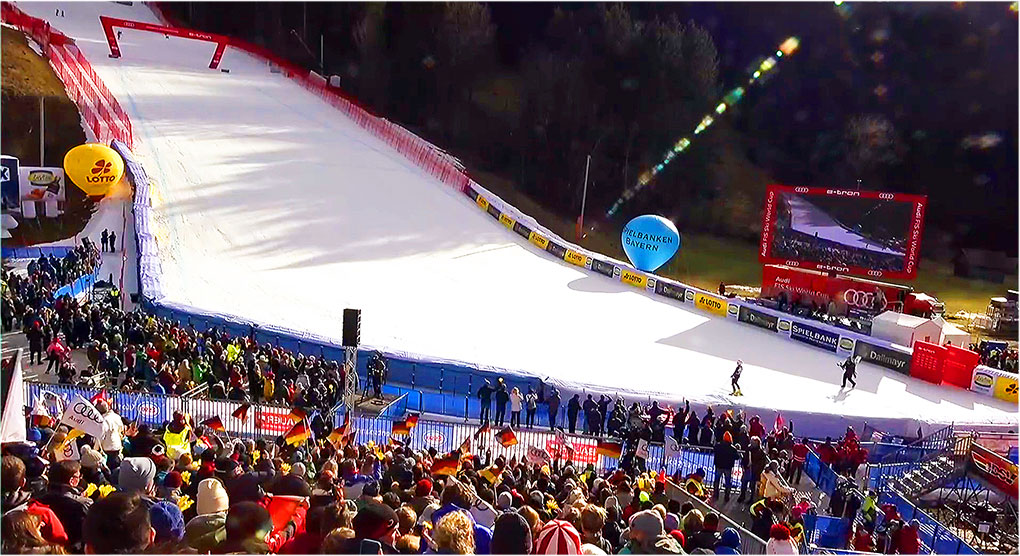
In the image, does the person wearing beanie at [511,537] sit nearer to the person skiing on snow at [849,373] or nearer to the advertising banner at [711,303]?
the person skiing on snow at [849,373]

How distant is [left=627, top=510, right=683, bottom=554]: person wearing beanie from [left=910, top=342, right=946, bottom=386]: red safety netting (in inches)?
665

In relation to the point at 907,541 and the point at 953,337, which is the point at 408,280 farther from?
the point at 907,541

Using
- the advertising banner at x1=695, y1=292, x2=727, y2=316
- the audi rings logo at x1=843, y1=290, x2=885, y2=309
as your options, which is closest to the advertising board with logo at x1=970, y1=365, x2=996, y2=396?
the audi rings logo at x1=843, y1=290, x2=885, y2=309

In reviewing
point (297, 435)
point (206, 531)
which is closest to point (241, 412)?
point (297, 435)

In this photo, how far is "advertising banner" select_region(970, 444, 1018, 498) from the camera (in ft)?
45.2

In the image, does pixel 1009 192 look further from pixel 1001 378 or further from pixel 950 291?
pixel 1001 378

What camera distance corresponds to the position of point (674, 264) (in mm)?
43094

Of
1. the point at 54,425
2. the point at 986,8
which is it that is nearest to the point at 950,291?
the point at 986,8

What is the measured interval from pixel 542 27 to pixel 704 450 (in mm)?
52204

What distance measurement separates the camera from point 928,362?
781 inches

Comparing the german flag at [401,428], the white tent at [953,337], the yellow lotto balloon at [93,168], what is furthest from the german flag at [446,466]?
the yellow lotto balloon at [93,168]

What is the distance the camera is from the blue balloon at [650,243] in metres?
26.8

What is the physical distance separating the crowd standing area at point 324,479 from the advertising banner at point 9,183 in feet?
25.5

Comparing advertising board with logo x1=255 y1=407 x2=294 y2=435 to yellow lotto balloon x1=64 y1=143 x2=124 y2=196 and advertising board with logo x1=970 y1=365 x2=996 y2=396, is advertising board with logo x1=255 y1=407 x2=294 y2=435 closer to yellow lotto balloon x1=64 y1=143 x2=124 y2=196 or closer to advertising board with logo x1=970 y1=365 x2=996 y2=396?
advertising board with logo x1=970 y1=365 x2=996 y2=396
